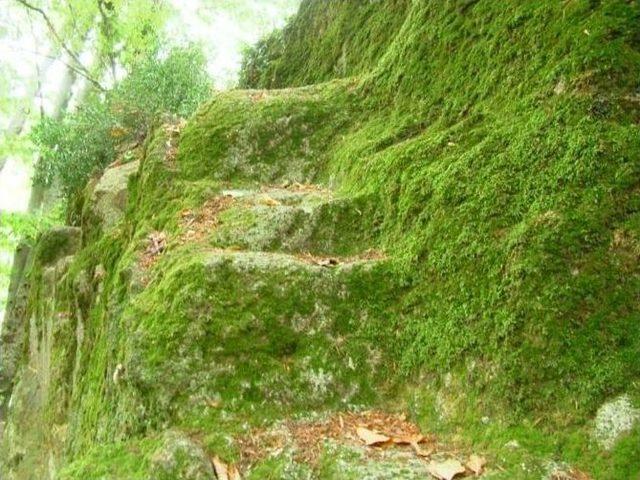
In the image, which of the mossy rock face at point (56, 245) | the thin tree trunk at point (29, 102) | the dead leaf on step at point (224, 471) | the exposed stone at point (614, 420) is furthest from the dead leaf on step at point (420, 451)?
the thin tree trunk at point (29, 102)

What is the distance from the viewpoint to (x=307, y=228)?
4.76m

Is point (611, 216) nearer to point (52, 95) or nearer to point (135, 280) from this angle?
point (135, 280)

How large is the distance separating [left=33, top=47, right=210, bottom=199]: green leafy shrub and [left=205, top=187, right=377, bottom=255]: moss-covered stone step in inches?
275

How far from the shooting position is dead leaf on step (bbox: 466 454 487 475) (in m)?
2.75

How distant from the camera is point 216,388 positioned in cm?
344

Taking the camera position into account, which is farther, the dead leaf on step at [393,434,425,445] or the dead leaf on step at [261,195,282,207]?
the dead leaf on step at [261,195,282,207]

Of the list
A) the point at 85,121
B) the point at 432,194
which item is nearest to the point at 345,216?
the point at 432,194

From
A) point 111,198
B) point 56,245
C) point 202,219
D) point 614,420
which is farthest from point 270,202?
point 56,245

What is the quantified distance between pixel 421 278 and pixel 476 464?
52.9 inches

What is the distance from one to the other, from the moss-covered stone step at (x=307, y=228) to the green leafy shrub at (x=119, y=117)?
6996 mm

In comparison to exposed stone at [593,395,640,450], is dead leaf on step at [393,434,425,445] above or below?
below

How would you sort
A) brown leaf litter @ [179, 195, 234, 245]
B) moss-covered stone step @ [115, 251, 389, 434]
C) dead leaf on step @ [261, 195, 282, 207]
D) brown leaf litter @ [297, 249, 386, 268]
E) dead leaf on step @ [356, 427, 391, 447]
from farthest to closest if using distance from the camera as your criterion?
dead leaf on step @ [261, 195, 282, 207] < brown leaf litter @ [179, 195, 234, 245] < brown leaf litter @ [297, 249, 386, 268] < moss-covered stone step @ [115, 251, 389, 434] < dead leaf on step @ [356, 427, 391, 447]

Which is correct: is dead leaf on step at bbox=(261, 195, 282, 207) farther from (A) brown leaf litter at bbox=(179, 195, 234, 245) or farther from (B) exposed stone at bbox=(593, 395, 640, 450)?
(B) exposed stone at bbox=(593, 395, 640, 450)

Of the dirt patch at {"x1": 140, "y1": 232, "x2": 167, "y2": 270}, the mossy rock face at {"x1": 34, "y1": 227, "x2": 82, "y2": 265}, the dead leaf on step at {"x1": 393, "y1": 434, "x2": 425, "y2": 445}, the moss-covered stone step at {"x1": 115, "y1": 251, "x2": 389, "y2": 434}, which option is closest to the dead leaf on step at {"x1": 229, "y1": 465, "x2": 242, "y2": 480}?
the moss-covered stone step at {"x1": 115, "y1": 251, "x2": 389, "y2": 434}
